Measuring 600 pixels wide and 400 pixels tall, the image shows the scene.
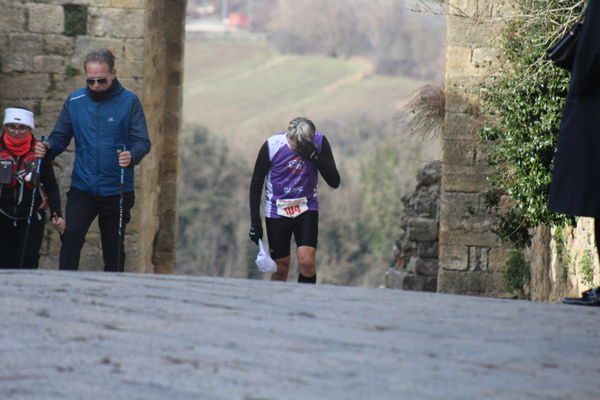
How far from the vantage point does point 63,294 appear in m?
3.56

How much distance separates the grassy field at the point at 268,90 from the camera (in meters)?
56.2

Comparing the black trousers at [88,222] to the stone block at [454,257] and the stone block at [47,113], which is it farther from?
the stone block at [454,257]

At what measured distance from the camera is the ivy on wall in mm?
6504

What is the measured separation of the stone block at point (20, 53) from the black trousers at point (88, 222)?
2814 mm

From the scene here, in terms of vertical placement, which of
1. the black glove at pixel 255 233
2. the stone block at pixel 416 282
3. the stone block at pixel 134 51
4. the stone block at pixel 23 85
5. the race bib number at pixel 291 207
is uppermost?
the stone block at pixel 134 51

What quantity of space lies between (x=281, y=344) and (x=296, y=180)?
3.54m

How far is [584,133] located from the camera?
13.5 ft

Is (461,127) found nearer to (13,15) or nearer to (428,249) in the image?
(428,249)

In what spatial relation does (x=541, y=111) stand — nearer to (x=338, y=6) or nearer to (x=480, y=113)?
(x=480, y=113)

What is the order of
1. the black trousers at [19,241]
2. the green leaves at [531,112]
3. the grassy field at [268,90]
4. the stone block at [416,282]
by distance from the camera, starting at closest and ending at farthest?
the black trousers at [19,241] → the green leaves at [531,112] → the stone block at [416,282] → the grassy field at [268,90]

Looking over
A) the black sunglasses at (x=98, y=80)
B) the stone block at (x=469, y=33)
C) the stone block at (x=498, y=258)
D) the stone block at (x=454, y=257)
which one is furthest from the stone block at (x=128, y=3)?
the stone block at (x=498, y=258)

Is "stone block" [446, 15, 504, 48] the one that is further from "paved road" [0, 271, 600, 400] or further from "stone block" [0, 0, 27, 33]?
"paved road" [0, 271, 600, 400]

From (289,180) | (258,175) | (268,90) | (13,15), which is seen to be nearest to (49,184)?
(258,175)

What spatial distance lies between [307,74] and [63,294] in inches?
2354
